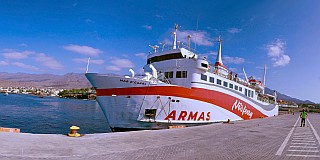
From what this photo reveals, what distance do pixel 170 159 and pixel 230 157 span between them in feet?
7.26

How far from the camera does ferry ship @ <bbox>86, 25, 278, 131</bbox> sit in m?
17.8

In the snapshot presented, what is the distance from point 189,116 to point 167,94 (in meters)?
2.99

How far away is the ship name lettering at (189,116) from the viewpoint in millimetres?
18766

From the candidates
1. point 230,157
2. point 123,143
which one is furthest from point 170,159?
point 123,143

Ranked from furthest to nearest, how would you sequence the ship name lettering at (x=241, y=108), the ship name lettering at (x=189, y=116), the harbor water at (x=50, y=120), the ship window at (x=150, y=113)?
the harbor water at (x=50, y=120) < the ship name lettering at (x=241, y=108) < the ship name lettering at (x=189, y=116) < the ship window at (x=150, y=113)

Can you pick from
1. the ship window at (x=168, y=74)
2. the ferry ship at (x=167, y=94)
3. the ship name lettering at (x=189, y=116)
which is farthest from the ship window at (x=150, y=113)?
the ship window at (x=168, y=74)

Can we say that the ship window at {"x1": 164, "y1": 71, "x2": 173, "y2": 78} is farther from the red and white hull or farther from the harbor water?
the harbor water

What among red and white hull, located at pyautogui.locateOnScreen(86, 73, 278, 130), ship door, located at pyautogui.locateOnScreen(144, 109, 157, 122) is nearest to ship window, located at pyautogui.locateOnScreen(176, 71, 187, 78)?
red and white hull, located at pyautogui.locateOnScreen(86, 73, 278, 130)

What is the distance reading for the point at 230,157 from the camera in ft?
26.5

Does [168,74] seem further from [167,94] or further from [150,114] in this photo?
[150,114]

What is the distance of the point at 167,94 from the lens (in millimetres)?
18344

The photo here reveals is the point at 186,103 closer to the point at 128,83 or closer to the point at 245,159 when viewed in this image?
the point at 128,83

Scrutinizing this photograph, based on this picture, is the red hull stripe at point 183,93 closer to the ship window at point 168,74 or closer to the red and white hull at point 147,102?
the red and white hull at point 147,102

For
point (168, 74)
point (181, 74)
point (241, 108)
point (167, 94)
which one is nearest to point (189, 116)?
point (167, 94)
